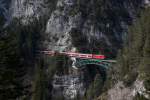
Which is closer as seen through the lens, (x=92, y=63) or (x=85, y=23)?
(x=92, y=63)

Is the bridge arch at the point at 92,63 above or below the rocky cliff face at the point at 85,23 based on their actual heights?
below

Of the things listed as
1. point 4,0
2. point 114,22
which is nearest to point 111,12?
point 114,22

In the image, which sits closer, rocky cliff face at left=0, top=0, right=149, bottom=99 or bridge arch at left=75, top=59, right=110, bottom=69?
bridge arch at left=75, top=59, right=110, bottom=69

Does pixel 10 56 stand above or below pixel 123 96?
above

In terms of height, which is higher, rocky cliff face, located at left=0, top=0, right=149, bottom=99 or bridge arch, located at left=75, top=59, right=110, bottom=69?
rocky cliff face, located at left=0, top=0, right=149, bottom=99

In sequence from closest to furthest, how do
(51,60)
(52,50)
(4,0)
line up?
(51,60), (52,50), (4,0)

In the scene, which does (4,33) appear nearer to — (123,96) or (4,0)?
(123,96)

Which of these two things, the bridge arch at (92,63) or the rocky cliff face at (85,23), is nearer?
the bridge arch at (92,63)

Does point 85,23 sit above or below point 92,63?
above
